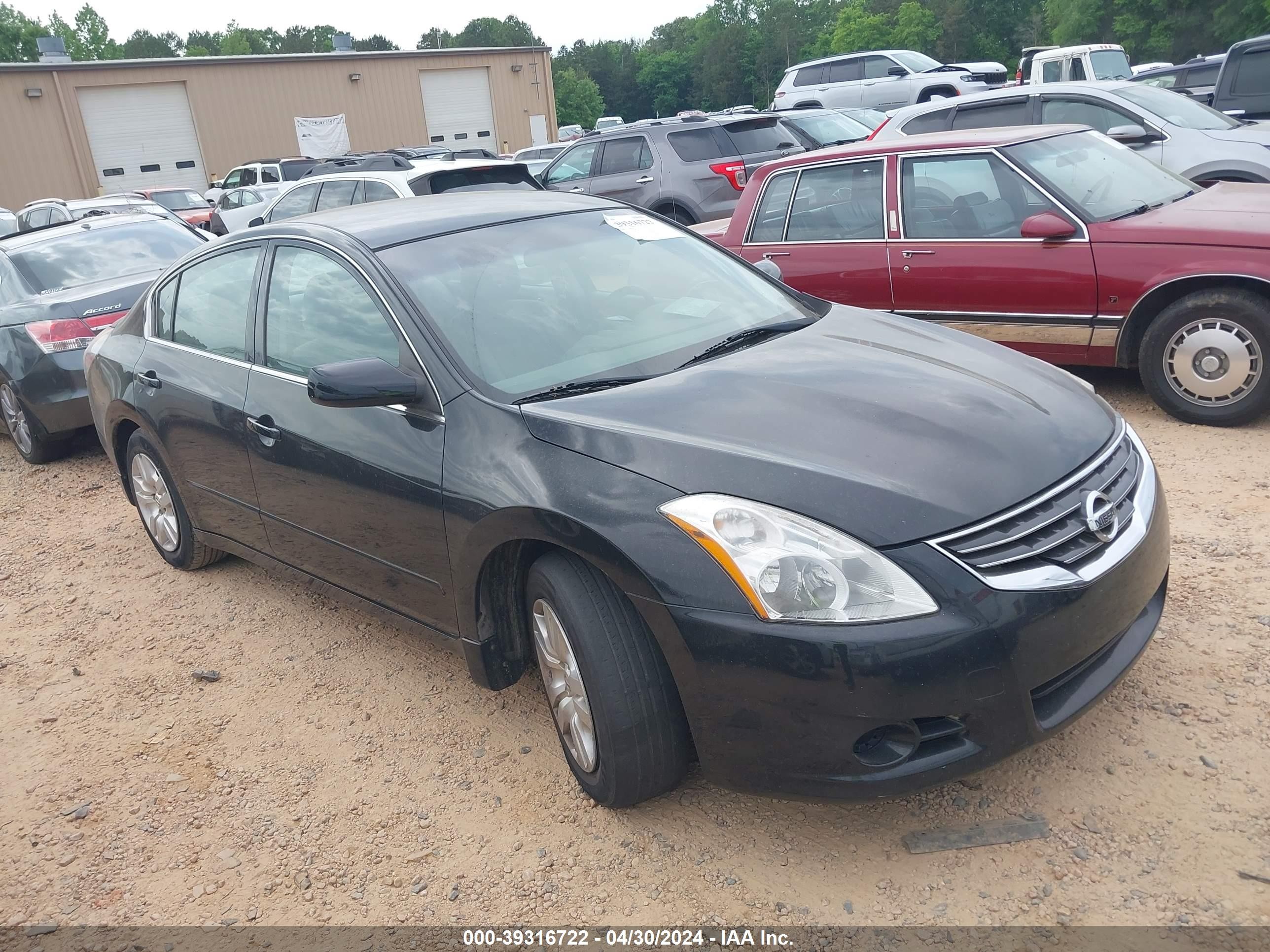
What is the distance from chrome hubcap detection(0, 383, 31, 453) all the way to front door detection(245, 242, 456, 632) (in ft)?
14.0

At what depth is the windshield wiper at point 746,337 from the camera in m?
3.11

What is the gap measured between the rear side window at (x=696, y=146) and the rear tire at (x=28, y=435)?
7.76m

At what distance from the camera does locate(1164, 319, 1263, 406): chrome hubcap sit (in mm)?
4910

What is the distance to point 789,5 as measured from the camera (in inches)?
4031

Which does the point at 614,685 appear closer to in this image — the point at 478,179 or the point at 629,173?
the point at 478,179

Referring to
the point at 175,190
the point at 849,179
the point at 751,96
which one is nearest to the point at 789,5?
the point at 751,96

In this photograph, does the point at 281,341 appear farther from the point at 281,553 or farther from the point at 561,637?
the point at 561,637

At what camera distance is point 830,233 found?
20.7 feet

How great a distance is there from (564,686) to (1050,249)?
13.4ft

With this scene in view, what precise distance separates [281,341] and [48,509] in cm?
355

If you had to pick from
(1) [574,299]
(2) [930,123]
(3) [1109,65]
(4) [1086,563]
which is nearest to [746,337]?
(1) [574,299]

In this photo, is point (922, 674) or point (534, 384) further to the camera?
point (534, 384)

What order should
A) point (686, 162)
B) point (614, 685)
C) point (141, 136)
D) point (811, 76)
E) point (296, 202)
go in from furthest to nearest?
point (141, 136) < point (811, 76) < point (686, 162) < point (296, 202) < point (614, 685)

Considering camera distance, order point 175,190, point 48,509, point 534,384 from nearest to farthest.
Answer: point 534,384 → point 48,509 → point 175,190
